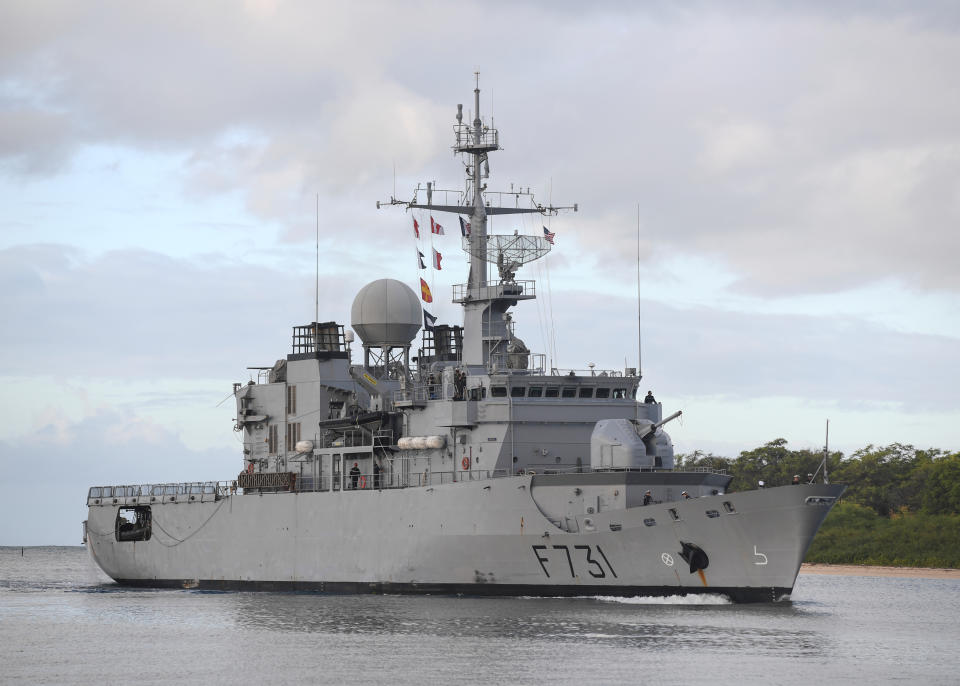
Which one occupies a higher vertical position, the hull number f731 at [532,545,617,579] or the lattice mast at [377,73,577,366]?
the lattice mast at [377,73,577,366]

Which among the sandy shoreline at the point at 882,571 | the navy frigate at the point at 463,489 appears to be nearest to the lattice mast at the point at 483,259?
the navy frigate at the point at 463,489

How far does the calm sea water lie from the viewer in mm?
25016

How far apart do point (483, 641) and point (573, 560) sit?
6.35 m

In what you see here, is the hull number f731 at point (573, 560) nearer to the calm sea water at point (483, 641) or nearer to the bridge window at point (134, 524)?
the calm sea water at point (483, 641)

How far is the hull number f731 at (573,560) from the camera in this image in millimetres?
33969

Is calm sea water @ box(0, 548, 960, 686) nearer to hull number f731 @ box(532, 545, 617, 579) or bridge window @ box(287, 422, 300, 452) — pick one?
hull number f731 @ box(532, 545, 617, 579)

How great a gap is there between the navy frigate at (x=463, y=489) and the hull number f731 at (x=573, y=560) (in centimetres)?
4

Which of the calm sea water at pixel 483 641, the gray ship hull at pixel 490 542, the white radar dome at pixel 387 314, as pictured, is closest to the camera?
the calm sea water at pixel 483 641

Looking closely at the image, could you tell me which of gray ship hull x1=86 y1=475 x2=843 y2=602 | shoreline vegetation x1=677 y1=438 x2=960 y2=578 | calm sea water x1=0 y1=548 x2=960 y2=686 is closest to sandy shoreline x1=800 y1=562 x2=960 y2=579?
shoreline vegetation x1=677 y1=438 x2=960 y2=578

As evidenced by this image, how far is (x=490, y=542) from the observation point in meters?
35.8

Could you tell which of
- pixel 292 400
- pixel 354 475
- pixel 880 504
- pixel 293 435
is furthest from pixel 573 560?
pixel 880 504

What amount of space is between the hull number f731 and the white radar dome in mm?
11620

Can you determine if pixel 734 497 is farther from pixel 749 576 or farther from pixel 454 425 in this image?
pixel 454 425

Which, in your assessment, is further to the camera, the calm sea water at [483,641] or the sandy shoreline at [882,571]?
the sandy shoreline at [882,571]
